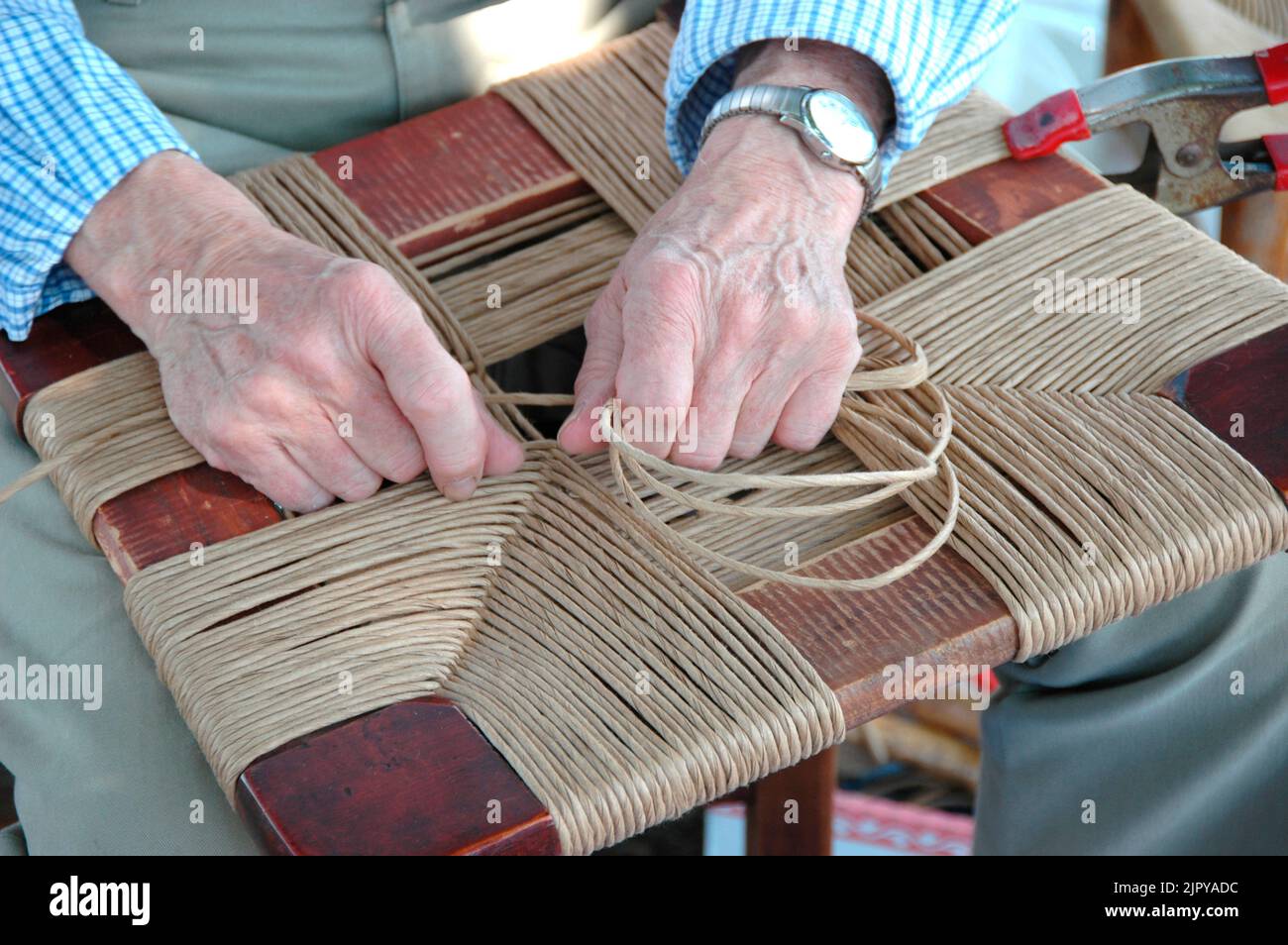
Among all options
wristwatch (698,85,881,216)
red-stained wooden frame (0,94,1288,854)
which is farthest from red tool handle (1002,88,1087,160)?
wristwatch (698,85,881,216)

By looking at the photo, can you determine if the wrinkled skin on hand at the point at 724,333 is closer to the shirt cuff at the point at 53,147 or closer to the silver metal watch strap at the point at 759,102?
the silver metal watch strap at the point at 759,102

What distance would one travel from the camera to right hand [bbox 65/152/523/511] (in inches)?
26.9

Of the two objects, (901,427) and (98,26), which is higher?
(98,26)

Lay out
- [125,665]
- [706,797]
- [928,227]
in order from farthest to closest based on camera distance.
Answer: [928,227]
[125,665]
[706,797]

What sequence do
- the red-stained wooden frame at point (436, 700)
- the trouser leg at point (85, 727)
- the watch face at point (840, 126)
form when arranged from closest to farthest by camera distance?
1. the red-stained wooden frame at point (436, 700)
2. the trouser leg at point (85, 727)
3. the watch face at point (840, 126)

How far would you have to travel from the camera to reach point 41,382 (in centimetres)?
77

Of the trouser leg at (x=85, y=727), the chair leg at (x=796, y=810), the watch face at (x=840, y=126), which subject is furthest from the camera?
the chair leg at (x=796, y=810)

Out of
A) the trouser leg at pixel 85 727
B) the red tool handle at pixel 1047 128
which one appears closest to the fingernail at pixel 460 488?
the trouser leg at pixel 85 727

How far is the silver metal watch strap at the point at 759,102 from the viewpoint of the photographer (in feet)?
2.60

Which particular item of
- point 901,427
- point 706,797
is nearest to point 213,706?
point 706,797

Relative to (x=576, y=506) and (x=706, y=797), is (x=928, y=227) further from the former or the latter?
(x=706, y=797)

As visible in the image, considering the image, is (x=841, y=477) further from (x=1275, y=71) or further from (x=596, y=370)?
(x=1275, y=71)
